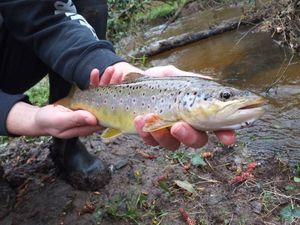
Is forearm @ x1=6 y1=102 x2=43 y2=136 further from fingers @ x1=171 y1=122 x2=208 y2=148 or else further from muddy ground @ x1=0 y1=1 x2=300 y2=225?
muddy ground @ x1=0 y1=1 x2=300 y2=225

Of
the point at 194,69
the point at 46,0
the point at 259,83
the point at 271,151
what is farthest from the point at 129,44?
the point at 46,0

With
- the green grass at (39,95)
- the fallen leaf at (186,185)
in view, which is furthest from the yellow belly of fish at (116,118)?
the green grass at (39,95)

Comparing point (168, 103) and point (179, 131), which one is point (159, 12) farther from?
point (179, 131)

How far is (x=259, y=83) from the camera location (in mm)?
5223

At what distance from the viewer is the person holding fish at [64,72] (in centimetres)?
217

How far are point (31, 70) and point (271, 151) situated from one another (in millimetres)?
1963

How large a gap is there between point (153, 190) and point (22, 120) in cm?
122

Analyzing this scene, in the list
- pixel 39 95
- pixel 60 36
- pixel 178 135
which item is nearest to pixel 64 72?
pixel 60 36

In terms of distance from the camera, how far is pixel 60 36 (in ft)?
8.75

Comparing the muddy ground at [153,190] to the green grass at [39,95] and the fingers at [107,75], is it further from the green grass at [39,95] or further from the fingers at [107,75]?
the green grass at [39,95]

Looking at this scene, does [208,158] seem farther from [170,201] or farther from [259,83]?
[259,83]

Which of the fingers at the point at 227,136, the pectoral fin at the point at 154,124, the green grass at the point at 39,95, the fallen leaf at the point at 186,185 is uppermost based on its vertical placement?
the fingers at the point at 227,136

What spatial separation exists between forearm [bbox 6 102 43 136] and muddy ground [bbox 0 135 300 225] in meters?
0.87

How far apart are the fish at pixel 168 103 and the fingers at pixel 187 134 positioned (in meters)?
0.03
